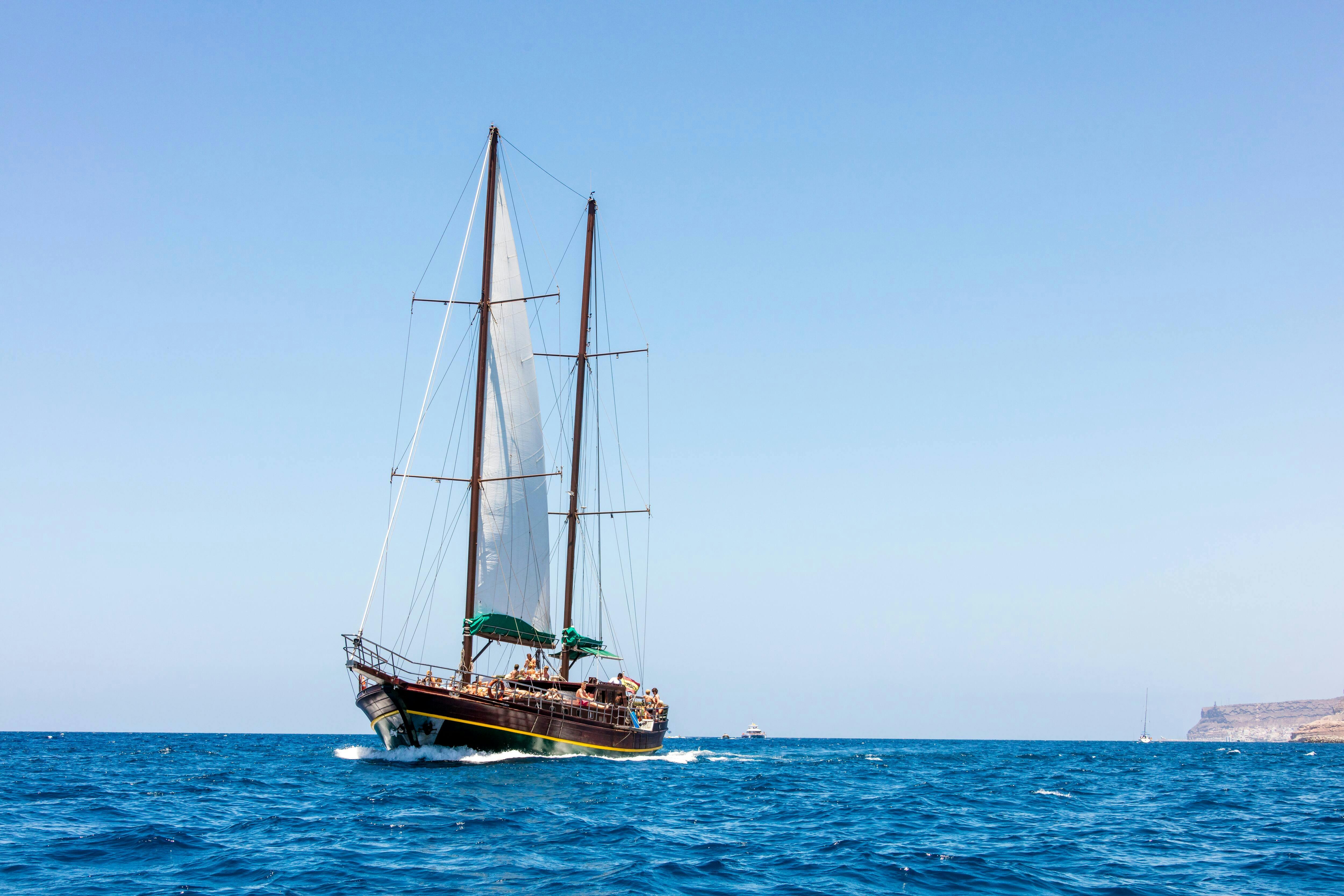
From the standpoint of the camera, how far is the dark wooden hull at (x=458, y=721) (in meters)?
35.9

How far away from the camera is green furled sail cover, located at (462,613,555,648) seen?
4288 centimetres

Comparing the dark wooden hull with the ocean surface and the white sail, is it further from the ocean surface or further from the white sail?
the white sail

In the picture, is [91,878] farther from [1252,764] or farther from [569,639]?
[1252,764]

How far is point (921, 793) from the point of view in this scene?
33.9 meters

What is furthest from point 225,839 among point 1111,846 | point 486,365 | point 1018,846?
point 486,365

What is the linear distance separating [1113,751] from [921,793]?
9084 cm

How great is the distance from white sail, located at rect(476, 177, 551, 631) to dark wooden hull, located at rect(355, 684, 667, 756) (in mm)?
6517

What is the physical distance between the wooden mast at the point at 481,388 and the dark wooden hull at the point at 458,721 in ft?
15.9

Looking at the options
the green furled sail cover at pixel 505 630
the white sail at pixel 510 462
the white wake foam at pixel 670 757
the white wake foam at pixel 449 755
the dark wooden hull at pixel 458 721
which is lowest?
the white wake foam at pixel 670 757

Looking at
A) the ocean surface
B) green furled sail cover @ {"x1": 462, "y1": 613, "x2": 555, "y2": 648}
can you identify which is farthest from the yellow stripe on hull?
green furled sail cover @ {"x1": 462, "y1": 613, "x2": 555, "y2": 648}

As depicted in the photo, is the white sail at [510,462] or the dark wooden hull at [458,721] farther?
the white sail at [510,462]

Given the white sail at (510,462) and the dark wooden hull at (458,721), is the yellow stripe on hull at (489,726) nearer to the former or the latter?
the dark wooden hull at (458,721)

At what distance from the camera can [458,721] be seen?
3619 cm

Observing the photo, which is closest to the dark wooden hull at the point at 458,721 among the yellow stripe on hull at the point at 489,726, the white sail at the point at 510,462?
the yellow stripe on hull at the point at 489,726
